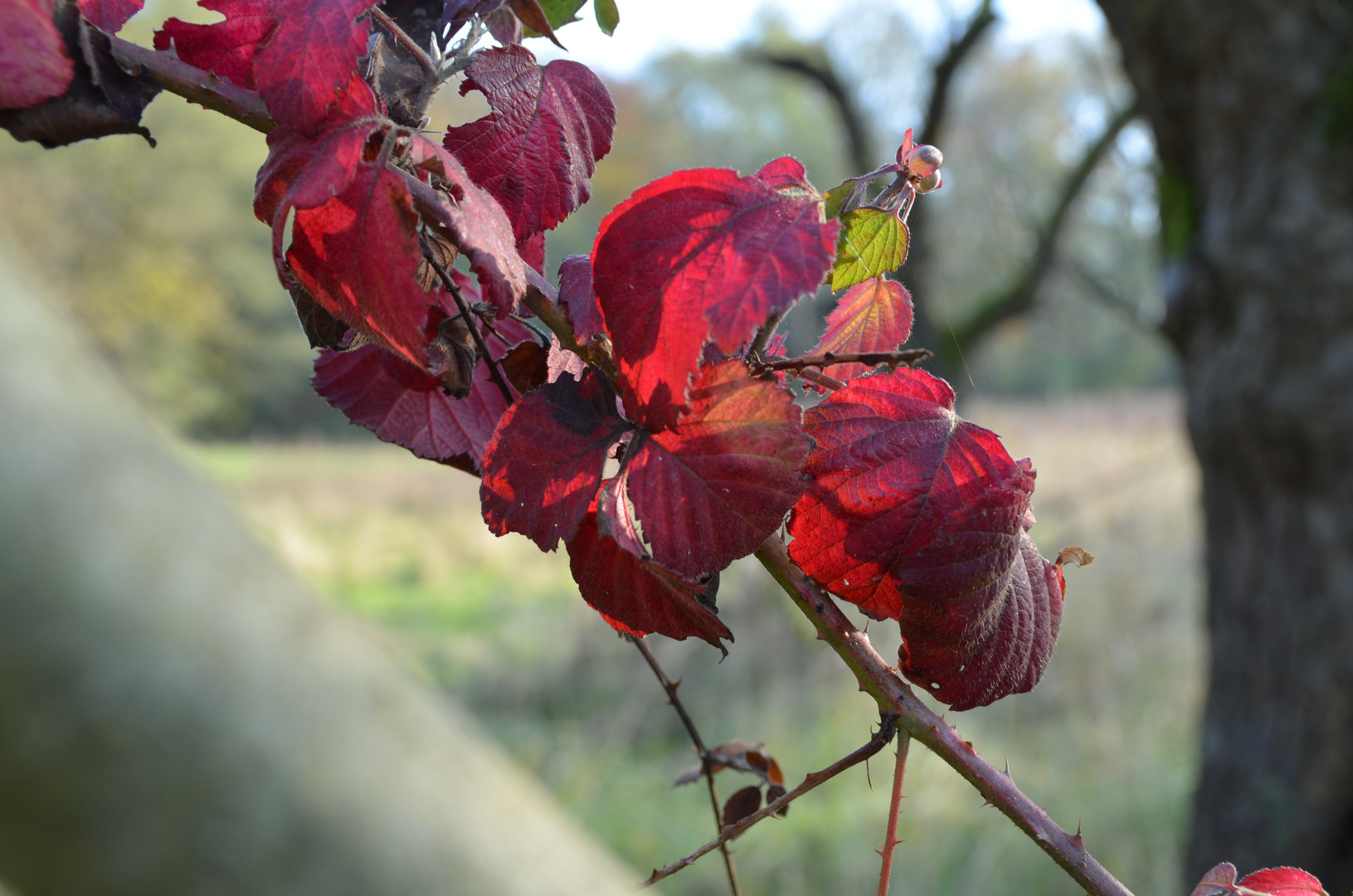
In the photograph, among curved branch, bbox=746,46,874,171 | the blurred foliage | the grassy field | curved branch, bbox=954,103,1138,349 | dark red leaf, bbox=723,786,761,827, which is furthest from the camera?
the blurred foliage

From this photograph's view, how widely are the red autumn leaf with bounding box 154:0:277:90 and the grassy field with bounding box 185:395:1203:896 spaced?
1190mm

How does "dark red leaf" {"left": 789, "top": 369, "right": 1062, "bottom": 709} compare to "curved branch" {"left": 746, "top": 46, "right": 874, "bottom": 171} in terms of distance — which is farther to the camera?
"curved branch" {"left": 746, "top": 46, "right": 874, "bottom": 171}

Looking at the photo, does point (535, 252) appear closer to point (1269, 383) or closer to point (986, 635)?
point (986, 635)

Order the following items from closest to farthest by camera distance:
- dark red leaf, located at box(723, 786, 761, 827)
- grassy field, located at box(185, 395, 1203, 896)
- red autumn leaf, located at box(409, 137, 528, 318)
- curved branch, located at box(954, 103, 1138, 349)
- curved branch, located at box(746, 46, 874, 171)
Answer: red autumn leaf, located at box(409, 137, 528, 318) < dark red leaf, located at box(723, 786, 761, 827) < grassy field, located at box(185, 395, 1203, 896) < curved branch, located at box(746, 46, 874, 171) < curved branch, located at box(954, 103, 1138, 349)

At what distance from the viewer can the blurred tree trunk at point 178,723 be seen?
20cm

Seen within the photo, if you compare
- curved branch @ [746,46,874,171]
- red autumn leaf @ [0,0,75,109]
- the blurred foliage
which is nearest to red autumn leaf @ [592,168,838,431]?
red autumn leaf @ [0,0,75,109]

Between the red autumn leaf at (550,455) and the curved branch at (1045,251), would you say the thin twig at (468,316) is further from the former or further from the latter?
the curved branch at (1045,251)

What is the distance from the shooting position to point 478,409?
25cm

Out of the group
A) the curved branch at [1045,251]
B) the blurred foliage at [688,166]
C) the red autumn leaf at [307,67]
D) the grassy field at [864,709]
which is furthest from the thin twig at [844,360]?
the curved branch at [1045,251]

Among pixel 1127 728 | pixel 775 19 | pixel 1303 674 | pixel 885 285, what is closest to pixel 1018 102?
pixel 775 19

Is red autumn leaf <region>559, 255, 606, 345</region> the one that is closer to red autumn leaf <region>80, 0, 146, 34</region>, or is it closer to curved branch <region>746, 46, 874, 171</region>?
red autumn leaf <region>80, 0, 146, 34</region>

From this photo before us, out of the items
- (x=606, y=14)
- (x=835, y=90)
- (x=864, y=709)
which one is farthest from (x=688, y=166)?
(x=606, y=14)

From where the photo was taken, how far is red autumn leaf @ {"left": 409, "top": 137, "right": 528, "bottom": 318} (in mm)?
162

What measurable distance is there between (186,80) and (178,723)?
0.47ft
